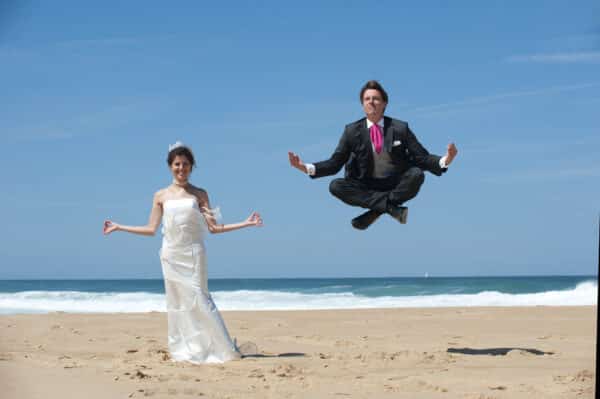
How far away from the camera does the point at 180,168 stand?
25.8 feet

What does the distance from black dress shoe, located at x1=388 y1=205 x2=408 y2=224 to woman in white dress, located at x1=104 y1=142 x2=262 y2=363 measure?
180 centimetres

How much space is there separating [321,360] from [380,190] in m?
2.16

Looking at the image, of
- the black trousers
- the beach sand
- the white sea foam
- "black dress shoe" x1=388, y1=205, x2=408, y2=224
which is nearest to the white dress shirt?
the black trousers

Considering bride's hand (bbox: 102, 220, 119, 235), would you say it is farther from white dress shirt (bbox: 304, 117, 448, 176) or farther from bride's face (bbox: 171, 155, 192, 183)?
white dress shirt (bbox: 304, 117, 448, 176)

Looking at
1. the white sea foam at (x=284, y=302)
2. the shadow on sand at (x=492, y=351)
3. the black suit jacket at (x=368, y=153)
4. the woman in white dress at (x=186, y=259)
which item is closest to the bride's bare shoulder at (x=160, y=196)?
the woman in white dress at (x=186, y=259)

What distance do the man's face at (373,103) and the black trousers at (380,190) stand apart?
0.63 meters

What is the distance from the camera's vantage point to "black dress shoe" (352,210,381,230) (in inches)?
277

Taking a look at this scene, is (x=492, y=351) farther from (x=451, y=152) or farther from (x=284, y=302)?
(x=284, y=302)

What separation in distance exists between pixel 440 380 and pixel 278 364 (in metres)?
1.80

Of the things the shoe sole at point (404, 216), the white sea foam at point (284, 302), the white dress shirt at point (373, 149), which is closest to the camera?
the shoe sole at point (404, 216)

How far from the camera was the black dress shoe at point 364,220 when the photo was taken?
7.04m

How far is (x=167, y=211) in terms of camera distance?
7.83 m

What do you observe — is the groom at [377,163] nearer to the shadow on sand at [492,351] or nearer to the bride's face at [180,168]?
the bride's face at [180,168]

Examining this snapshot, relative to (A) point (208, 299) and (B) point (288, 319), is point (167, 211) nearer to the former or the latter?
(A) point (208, 299)
